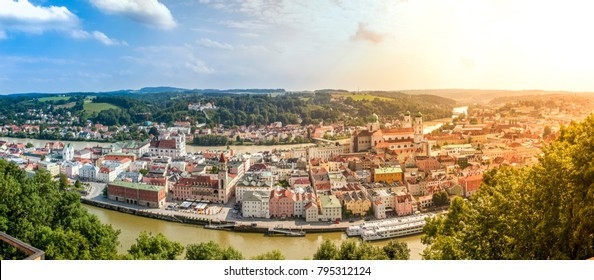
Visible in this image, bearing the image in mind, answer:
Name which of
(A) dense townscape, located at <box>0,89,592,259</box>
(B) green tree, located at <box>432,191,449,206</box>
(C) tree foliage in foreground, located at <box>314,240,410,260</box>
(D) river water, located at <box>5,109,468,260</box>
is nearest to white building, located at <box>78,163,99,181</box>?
(A) dense townscape, located at <box>0,89,592,259</box>

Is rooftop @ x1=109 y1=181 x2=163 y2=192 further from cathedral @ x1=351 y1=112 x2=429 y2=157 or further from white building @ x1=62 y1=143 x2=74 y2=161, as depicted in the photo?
cathedral @ x1=351 y1=112 x2=429 y2=157

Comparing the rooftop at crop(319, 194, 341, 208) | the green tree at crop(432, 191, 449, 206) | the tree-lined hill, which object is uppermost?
the tree-lined hill

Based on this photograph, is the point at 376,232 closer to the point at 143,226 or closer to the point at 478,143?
the point at 143,226

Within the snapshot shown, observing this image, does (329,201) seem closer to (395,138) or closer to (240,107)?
(395,138)
